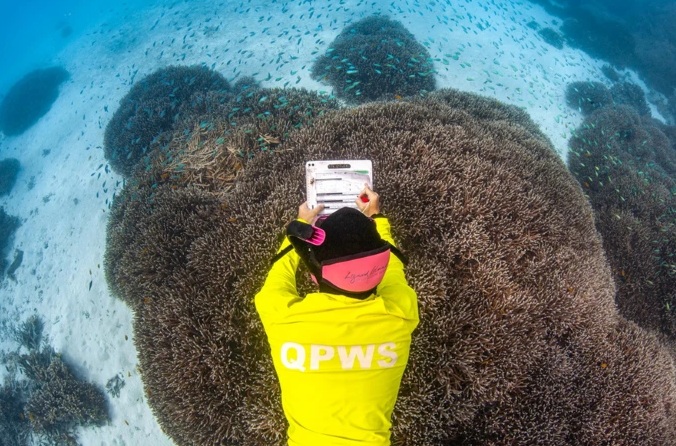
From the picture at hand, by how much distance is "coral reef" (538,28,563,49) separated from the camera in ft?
59.4

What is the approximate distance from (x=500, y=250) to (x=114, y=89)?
63.7 feet

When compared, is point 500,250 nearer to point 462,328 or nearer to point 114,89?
point 462,328

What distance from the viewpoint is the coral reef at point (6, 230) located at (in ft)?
42.4

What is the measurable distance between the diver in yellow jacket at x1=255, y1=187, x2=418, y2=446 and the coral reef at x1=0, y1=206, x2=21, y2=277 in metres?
15.4

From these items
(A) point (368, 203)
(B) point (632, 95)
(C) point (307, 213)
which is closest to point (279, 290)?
(C) point (307, 213)

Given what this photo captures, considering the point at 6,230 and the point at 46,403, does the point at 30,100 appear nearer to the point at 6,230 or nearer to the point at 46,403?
the point at 6,230

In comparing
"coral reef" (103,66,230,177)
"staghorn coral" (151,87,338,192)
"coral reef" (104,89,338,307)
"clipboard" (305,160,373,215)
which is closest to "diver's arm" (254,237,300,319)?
"clipboard" (305,160,373,215)

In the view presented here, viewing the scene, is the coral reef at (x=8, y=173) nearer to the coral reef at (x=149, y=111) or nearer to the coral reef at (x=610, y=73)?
the coral reef at (x=149, y=111)

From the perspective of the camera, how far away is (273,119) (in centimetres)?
610

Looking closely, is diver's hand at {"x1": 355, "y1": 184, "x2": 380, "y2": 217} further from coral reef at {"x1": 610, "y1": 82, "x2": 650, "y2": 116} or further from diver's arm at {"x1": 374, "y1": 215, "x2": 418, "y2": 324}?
coral reef at {"x1": 610, "y1": 82, "x2": 650, "y2": 116}

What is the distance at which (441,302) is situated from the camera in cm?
355

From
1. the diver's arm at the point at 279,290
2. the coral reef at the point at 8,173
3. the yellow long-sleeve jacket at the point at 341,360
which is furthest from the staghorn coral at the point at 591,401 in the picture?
the coral reef at the point at 8,173

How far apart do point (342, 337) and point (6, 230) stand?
672 inches

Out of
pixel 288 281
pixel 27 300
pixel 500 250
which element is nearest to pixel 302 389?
pixel 288 281
